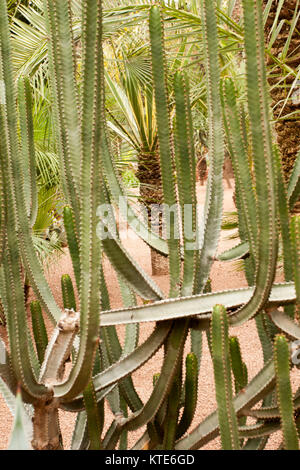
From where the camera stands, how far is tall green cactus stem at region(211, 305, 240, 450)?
144 centimetres

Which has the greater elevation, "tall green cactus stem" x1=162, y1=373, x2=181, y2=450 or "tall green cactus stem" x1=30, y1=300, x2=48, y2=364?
"tall green cactus stem" x1=30, y1=300, x2=48, y2=364

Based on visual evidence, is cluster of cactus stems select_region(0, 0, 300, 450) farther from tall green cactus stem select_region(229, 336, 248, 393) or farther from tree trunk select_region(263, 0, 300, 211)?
tree trunk select_region(263, 0, 300, 211)

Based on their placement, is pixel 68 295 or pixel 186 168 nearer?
pixel 186 168

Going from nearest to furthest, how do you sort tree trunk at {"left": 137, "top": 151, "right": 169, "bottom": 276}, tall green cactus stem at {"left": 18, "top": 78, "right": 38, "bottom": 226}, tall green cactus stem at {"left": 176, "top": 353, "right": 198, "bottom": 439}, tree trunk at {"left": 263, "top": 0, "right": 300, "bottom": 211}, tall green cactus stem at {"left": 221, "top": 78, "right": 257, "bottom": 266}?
tall green cactus stem at {"left": 221, "top": 78, "right": 257, "bottom": 266}
tall green cactus stem at {"left": 176, "top": 353, "right": 198, "bottom": 439}
tall green cactus stem at {"left": 18, "top": 78, "right": 38, "bottom": 226}
tree trunk at {"left": 263, "top": 0, "right": 300, "bottom": 211}
tree trunk at {"left": 137, "top": 151, "right": 169, "bottom": 276}

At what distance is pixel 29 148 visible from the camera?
81.8 inches

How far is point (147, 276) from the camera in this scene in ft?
5.80

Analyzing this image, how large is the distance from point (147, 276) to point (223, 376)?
1.45ft

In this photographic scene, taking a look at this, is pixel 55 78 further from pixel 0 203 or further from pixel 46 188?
pixel 46 188

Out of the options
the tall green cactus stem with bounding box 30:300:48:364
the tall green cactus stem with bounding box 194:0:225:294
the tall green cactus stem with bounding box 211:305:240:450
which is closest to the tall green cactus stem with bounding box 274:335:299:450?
the tall green cactus stem with bounding box 211:305:240:450

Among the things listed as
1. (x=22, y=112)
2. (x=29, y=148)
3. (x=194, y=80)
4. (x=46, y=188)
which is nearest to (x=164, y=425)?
(x=29, y=148)

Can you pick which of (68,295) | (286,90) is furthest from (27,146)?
(286,90)

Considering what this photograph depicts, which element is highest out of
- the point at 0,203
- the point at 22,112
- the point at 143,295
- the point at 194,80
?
the point at 194,80

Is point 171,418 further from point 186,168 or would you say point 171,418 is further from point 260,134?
point 260,134

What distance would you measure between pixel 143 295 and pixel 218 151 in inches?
19.9
